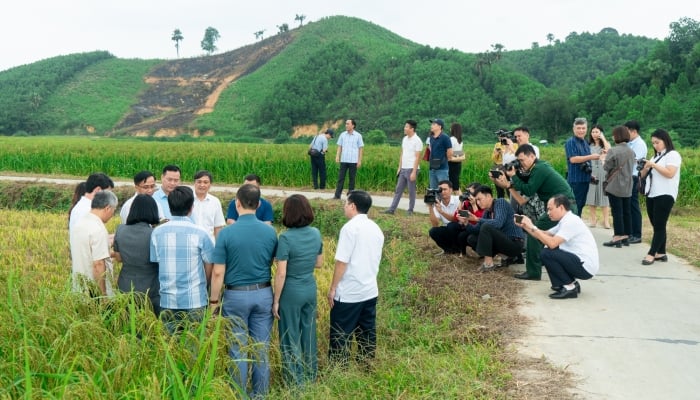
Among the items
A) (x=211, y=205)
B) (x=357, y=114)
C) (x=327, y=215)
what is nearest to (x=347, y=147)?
(x=327, y=215)

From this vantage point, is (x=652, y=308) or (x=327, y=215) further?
(x=327, y=215)

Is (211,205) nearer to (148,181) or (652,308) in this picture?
(148,181)

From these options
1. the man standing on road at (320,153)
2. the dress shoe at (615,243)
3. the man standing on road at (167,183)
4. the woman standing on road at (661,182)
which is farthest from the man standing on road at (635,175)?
the man standing on road at (320,153)

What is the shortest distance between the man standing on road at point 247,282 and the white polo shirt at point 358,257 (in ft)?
2.13

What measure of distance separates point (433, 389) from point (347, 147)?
964cm

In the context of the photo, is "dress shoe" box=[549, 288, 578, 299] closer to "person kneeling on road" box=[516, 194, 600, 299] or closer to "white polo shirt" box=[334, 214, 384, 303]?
"person kneeling on road" box=[516, 194, 600, 299]

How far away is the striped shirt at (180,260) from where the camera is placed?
5359 mm

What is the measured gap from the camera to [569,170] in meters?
10.7

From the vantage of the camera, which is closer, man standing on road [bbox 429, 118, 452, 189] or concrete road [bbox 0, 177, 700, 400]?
concrete road [bbox 0, 177, 700, 400]

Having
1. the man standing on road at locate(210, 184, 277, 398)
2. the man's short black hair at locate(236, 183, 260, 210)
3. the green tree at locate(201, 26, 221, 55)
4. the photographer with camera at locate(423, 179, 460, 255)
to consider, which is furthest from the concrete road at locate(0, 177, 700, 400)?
the green tree at locate(201, 26, 221, 55)

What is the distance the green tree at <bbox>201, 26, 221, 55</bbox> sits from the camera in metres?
109

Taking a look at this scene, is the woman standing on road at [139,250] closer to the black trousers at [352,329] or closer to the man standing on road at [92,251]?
the man standing on road at [92,251]

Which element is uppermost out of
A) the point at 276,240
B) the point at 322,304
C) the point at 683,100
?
the point at 683,100

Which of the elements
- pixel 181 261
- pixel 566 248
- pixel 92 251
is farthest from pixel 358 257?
pixel 566 248
